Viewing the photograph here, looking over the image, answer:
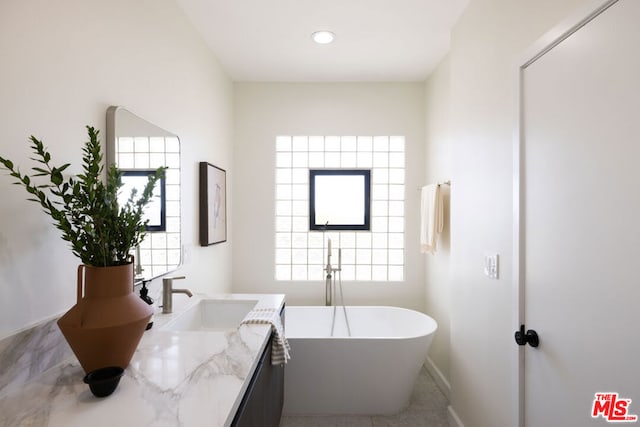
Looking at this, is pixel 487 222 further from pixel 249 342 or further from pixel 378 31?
pixel 378 31

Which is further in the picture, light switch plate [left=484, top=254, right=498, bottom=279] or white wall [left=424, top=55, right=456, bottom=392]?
white wall [left=424, top=55, right=456, bottom=392]

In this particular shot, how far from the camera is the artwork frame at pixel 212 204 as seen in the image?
2.37 m

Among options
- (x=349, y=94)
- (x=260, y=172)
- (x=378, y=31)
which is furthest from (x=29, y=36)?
(x=349, y=94)

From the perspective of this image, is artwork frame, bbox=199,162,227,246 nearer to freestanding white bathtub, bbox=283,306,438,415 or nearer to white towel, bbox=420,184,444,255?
freestanding white bathtub, bbox=283,306,438,415

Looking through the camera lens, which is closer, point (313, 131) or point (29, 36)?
point (29, 36)

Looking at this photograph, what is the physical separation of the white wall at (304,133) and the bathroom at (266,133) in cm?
1

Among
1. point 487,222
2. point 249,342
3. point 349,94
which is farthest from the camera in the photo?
point 349,94

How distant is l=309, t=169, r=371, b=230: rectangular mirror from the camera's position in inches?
129

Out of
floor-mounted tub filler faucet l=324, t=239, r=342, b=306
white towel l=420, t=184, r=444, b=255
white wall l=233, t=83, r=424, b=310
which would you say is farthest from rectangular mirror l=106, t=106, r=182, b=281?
white towel l=420, t=184, r=444, b=255

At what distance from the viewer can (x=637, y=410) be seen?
0.89 meters

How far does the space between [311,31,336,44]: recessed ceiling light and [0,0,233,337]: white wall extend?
1.01m

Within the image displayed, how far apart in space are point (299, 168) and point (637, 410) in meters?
2.85

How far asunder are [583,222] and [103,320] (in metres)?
1.57

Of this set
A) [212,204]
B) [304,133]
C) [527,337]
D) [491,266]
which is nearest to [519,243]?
[491,266]
